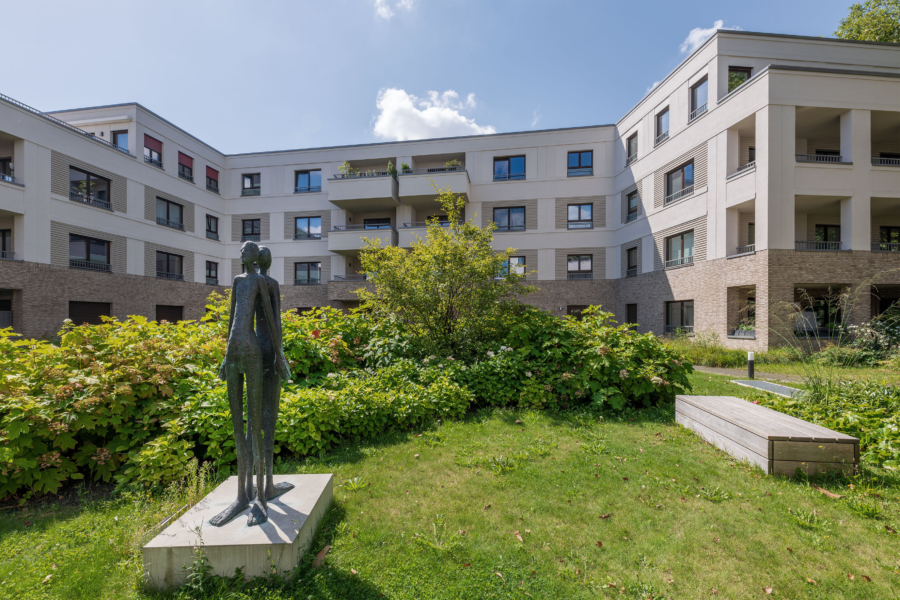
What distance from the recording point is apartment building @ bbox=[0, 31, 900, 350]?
1427 cm

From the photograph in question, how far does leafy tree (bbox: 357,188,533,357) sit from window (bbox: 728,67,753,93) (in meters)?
16.4

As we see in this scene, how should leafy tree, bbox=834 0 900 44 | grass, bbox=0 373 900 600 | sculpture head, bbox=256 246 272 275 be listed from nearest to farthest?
grass, bbox=0 373 900 600 < sculpture head, bbox=256 246 272 275 < leafy tree, bbox=834 0 900 44

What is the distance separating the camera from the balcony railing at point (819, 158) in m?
14.6

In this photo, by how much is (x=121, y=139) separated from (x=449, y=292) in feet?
81.6

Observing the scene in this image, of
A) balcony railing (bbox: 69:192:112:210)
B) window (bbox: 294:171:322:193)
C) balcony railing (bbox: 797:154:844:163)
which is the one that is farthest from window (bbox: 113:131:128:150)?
balcony railing (bbox: 797:154:844:163)

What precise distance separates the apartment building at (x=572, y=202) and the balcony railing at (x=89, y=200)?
10cm

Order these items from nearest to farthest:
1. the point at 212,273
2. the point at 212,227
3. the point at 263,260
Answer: the point at 263,260 < the point at 212,273 < the point at 212,227

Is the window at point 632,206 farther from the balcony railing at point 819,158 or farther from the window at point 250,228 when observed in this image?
the window at point 250,228

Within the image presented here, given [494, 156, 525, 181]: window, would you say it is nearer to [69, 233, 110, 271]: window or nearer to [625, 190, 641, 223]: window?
[625, 190, 641, 223]: window

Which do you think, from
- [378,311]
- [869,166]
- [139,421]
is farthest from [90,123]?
[869,166]

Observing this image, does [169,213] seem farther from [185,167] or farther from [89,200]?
[89,200]

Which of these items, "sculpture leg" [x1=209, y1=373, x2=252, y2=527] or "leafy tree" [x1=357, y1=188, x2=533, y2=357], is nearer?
"sculpture leg" [x1=209, y1=373, x2=252, y2=527]

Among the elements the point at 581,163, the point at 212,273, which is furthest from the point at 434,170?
the point at 212,273

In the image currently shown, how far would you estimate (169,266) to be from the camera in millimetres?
23125
